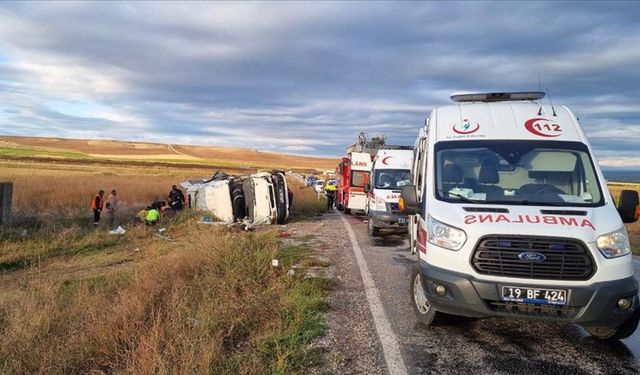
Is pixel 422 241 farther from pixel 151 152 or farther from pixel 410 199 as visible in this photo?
pixel 151 152

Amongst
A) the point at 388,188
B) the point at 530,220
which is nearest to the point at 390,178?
the point at 388,188

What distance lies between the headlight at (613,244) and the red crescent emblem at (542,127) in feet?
5.08

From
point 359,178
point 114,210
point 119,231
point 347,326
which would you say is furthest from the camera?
point 359,178

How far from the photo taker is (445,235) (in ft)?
15.7

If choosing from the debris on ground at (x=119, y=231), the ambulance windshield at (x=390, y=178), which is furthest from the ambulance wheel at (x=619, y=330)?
the debris on ground at (x=119, y=231)

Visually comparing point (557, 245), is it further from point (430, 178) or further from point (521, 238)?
point (430, 178)

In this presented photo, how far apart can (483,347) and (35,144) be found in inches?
5049

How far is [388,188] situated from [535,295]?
958 centimetres

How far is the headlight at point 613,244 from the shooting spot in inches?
176

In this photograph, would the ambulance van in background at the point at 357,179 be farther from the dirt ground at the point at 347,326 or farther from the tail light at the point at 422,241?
the tail light at the point at 422,241

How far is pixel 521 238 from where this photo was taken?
4508 mm

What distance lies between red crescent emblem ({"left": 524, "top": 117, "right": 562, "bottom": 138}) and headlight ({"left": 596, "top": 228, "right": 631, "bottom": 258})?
5.08ft

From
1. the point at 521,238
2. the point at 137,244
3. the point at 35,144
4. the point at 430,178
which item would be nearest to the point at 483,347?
the point at 521,238

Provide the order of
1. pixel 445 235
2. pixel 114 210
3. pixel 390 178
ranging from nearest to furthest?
pixel 445 235 → pixel 390 178 → pixel 114 210
